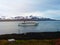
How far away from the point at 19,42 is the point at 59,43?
0.59m

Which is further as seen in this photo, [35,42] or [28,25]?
[28,25]

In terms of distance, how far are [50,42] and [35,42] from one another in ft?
0.73

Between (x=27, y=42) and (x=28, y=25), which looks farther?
(x=28, y=25)

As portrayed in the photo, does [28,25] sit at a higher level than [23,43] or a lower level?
lower

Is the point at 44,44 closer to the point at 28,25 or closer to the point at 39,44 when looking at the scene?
the point at 39,44

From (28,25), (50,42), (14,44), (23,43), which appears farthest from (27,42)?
(28,25)

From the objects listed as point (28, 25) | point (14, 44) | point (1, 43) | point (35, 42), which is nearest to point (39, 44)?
point (35, 42)

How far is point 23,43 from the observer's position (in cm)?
212

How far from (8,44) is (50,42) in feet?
2.02

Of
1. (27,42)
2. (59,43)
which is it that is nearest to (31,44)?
(27,42)

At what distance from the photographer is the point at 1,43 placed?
2.06 meters

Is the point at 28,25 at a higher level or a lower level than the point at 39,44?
lower

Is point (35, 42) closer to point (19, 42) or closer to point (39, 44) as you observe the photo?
point (39, 44)

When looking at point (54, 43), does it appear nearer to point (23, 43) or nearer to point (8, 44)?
point (23, 43)
